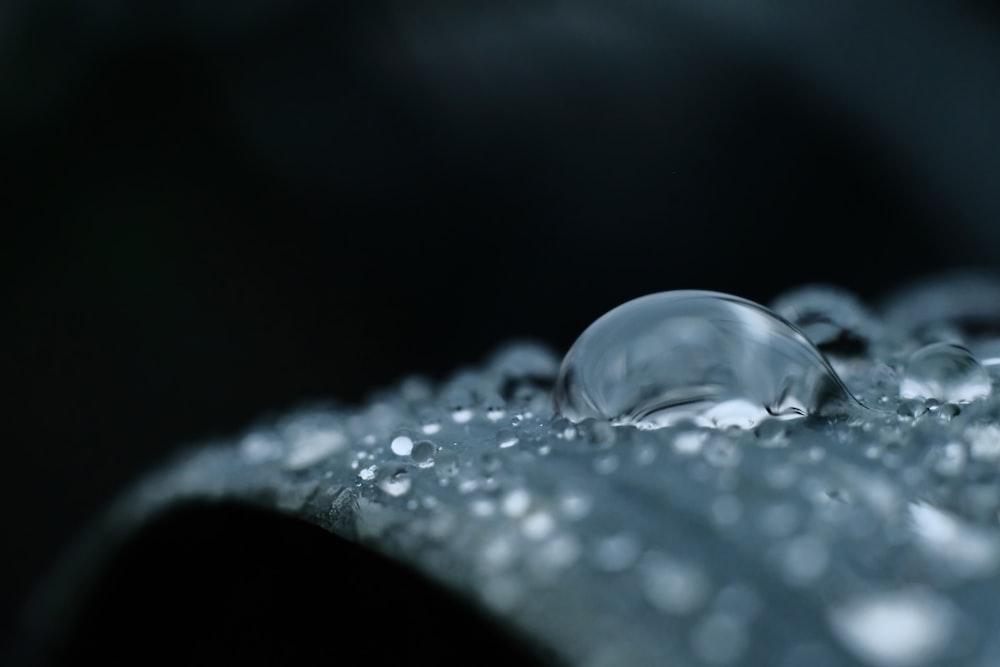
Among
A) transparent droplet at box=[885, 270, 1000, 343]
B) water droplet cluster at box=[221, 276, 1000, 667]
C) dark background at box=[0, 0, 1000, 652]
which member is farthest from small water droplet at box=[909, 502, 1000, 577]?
dark background at box=[0, 0, 1000, 652]

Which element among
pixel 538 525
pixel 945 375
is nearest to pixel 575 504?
pixel 538 525

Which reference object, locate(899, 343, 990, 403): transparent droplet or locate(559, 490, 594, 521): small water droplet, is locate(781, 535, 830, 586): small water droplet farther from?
locate(899, 343, 990, 403): transparent droplet

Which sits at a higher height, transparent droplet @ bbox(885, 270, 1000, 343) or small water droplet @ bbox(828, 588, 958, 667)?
transparent droplet @ bbox(885, 270, 1000, 343)

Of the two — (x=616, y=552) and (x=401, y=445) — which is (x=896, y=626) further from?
(x=401, y=445)

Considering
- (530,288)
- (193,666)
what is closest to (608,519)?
(193,666)

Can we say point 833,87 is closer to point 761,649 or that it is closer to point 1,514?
point 1,514

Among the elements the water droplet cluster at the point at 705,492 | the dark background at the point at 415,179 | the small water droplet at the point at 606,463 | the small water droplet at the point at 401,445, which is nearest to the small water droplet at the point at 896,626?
the water droplet cluster at the point at 705,492

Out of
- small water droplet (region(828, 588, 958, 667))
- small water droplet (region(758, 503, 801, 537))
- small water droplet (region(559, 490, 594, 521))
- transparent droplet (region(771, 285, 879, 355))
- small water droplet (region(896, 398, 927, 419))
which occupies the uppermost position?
transparent droplet (region(771, 285, 879, 355))
